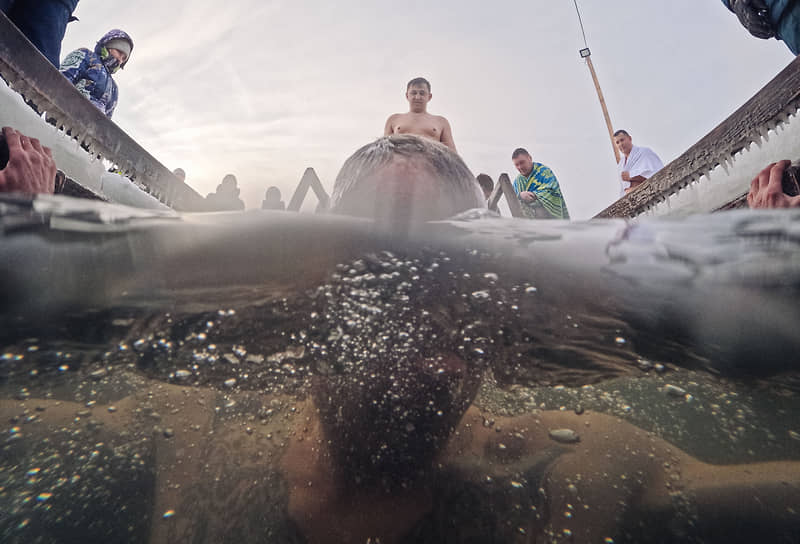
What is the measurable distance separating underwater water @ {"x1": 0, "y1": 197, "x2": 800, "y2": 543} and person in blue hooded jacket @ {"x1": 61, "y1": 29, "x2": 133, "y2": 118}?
9.15ft

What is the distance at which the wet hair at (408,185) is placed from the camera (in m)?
1.72

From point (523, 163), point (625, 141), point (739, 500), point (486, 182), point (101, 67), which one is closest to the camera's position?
point (739, 500)

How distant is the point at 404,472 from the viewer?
1154 mm

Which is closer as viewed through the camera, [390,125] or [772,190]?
[772,190]

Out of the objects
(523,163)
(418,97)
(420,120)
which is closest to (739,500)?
(420,120)

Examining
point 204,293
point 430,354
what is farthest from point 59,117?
point 430,354

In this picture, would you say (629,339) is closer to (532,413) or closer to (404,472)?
(532,413)

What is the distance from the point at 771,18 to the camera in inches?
81.8

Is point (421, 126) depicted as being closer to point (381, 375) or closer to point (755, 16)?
point (755, 16)

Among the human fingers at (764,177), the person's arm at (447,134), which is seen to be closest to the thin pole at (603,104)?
the person's arm at (447,134)

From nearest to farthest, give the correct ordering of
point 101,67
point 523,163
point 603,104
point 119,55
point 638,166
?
point 101,67, point 119,55, point 638,166, point 523,163, point 603,104

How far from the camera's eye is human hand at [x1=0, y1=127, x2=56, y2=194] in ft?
4.13

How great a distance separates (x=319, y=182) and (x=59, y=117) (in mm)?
2582

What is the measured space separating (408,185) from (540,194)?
369 cm
